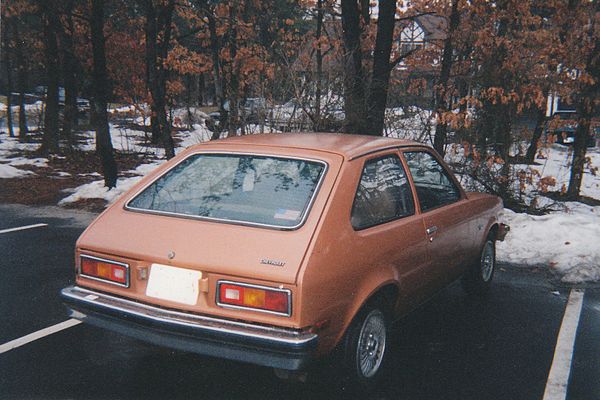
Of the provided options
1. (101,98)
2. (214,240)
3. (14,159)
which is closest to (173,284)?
(214,240)

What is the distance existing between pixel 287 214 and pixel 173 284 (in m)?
0.76

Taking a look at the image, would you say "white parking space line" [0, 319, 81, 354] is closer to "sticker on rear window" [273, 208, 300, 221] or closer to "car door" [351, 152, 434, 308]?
"sticker on rear window" [273, 208, 300, 221]

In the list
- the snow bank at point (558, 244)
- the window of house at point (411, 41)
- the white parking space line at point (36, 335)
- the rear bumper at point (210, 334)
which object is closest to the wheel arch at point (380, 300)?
the rear bumper at point (210, 334)

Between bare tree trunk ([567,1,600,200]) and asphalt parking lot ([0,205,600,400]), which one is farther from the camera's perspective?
bare tree trunk ([567,1,600,200])

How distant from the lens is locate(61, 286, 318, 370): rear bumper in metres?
3.04

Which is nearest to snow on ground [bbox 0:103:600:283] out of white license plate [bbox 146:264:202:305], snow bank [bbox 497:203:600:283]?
snow bank [bbox 497:203:600:283]

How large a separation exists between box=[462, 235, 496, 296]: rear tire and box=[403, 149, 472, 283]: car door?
583mm

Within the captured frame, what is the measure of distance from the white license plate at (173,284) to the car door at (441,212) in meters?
1.86

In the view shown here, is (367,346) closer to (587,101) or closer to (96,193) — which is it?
(96,193)

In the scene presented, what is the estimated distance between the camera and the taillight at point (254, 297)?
3.07 meters

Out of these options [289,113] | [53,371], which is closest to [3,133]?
[289,113]

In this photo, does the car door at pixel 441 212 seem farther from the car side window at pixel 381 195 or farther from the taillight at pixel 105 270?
the taillight at pixel 105 270

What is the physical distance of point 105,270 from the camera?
355cm

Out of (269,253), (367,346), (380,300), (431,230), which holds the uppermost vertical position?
(269,253)
